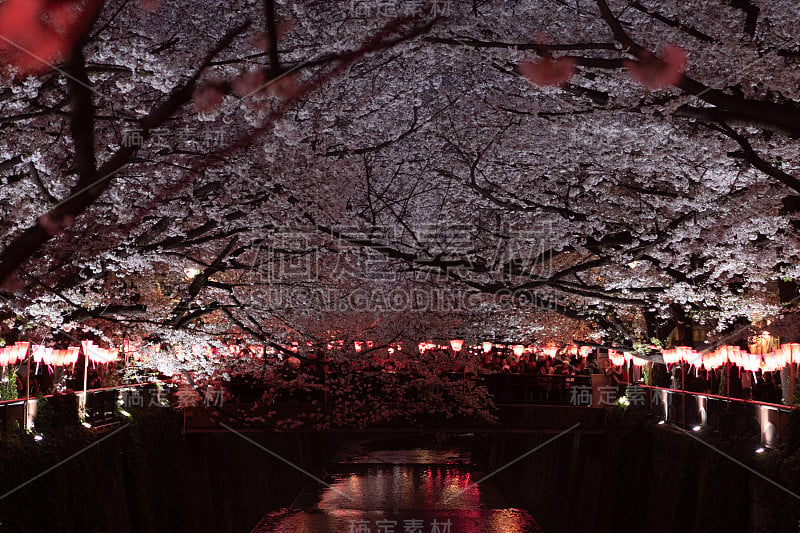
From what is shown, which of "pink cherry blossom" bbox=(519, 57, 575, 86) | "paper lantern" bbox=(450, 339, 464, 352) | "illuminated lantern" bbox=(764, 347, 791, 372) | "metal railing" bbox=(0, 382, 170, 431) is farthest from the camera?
"paper lantern" bbox=(450, 339, 464, 352)

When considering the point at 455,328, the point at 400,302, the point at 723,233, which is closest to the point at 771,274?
the point at 723,233

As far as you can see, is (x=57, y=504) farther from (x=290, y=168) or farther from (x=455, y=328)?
(x=455, y=328)

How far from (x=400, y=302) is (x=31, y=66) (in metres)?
14.1

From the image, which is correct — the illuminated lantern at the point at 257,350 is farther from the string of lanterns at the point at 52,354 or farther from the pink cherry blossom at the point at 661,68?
the pink cherry blossom at the point at 661,68

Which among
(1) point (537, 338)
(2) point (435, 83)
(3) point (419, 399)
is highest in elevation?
(2) point (435, 83)

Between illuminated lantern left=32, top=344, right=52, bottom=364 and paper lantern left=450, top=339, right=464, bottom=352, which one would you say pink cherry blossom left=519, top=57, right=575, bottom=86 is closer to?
illuminated lantern left=32, top=344, right=52, bottom=364

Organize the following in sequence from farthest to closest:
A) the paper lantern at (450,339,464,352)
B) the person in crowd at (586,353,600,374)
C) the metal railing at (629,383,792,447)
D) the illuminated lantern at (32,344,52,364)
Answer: the person in crowd at (586,353,600,374), the paper lantern at (450,339,464,352), the illuminated lantern at (32,344,52,364), the metal railing at (629,383,792,447)

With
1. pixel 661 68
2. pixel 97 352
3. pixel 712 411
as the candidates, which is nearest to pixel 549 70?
pixel 661 68

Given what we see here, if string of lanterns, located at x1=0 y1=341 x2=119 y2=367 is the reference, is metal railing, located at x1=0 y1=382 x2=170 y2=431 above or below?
below

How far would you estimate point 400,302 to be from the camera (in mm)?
21797

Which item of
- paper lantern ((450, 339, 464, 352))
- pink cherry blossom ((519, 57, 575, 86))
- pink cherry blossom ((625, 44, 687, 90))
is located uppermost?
pink cherry blossom ((519, 57, 575, 86))

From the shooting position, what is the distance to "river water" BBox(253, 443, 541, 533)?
22.6 meters

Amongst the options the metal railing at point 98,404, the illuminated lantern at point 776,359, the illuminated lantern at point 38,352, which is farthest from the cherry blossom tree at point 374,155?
the illuminated lantern at point 776,359

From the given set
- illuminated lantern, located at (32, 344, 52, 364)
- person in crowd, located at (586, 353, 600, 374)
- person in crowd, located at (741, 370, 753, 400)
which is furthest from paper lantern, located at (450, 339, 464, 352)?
illuminated lantern, located at (32, 344, 52, 364)
